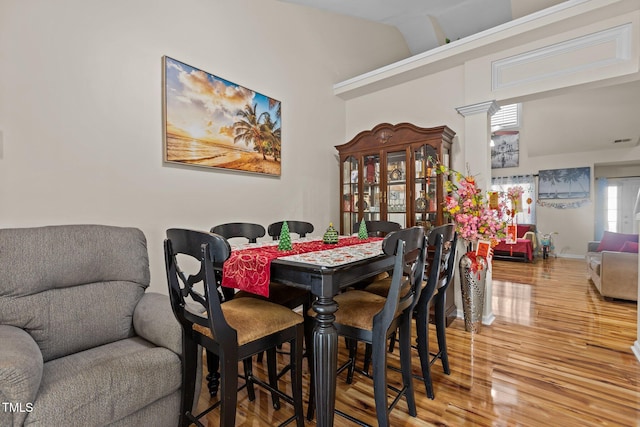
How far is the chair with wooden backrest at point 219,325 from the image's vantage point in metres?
1.21

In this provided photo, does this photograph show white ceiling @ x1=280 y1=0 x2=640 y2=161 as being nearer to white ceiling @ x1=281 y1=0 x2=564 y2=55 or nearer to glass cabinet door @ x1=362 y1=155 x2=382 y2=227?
white ceiling @ x1=281 y1=0 x2=564 y2=55

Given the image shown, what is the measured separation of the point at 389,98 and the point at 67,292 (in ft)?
11.6

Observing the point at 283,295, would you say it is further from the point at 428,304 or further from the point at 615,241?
the point at 615,241

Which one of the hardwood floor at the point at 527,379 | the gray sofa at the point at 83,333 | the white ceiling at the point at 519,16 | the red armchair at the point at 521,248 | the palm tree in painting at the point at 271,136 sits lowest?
the hardwood floor at the point at 527,379

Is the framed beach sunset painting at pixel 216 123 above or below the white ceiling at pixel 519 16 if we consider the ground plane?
below

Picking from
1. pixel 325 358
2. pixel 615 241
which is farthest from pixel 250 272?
pixel 615 241

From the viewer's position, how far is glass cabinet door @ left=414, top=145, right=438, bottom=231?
10.3 ft

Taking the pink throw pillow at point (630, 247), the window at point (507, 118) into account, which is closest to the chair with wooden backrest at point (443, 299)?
the pink throw pillow at point (630, 247)

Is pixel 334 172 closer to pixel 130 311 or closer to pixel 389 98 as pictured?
pixel 389 98

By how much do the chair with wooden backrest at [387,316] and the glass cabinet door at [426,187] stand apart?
1592mm

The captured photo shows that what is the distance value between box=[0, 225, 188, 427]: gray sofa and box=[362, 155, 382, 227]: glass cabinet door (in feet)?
7.93

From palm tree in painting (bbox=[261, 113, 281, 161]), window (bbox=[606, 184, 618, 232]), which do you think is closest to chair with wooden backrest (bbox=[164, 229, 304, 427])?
palm tree in painting (bbox=[261, 113, 281, 161])

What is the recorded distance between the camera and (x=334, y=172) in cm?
395

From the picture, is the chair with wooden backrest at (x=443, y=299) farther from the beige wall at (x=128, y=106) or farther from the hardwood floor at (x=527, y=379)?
the beige wall at (x=128, y=106)
